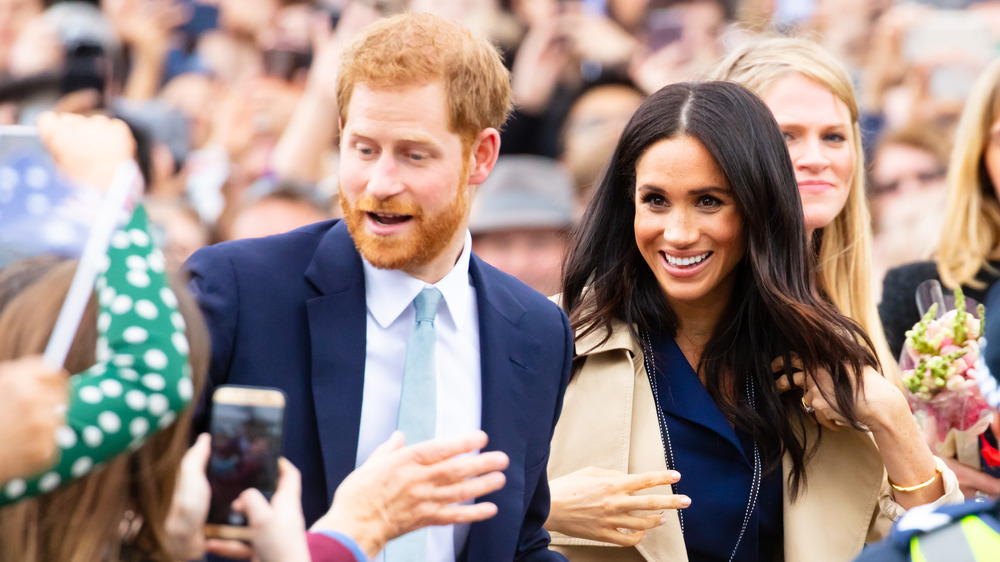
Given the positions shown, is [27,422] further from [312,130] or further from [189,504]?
[312,130]

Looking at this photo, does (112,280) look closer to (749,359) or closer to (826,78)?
(749,359)

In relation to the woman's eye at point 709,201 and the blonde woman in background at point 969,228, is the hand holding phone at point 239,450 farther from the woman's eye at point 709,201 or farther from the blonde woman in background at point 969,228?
the blonde woman in background at point 969,228

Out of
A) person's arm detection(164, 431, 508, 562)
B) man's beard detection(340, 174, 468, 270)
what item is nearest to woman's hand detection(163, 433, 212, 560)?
person's arm detection(164, 431, 508, 562)

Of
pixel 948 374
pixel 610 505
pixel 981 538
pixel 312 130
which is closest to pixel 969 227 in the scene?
pixel 948 374

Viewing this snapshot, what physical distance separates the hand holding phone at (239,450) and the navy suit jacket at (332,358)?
18.7 inches

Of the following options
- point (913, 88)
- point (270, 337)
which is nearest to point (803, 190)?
point (270, 337)

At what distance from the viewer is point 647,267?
11.8 feet

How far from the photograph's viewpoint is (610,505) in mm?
3111

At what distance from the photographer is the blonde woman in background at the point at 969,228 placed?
168 inches

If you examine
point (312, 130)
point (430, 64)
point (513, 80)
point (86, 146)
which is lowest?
point (86, 146)

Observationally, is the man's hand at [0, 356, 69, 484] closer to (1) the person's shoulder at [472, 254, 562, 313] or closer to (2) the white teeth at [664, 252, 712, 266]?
(1) the person's shoulder at [472, 254, 562, 313]

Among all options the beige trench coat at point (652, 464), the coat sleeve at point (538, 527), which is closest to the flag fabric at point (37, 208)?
the coat sleeve at point (538, 527)

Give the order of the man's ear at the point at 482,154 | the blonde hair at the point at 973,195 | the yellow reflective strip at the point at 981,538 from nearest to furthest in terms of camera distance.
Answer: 1. the yellow reflective strip at the point at 981,538
2. the man's ear at the point at 482,154
3. the blonde hair at the point at 973,195

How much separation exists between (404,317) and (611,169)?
1.02m
